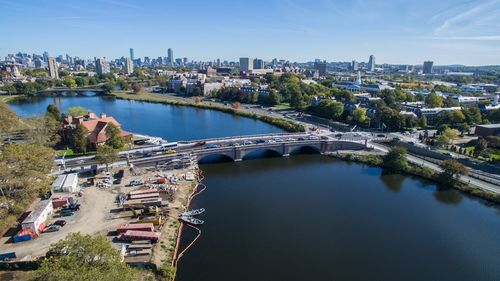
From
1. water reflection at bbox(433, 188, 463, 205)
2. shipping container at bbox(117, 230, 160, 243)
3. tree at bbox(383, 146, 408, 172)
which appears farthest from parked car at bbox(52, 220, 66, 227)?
tree at bbox(383, 146, 408, 172)

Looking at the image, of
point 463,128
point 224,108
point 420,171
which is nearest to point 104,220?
point 420,171

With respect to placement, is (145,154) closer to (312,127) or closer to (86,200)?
(86,200)

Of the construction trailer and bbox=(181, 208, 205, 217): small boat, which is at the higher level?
the construction trailer

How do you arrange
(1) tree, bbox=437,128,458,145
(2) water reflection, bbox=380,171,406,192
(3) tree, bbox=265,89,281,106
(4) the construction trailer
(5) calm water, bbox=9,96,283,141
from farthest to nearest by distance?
(3) tree, bbox=265,89,281,106 < (5) calm water, bbox=9,96,283,141 < (1) tree, bbox=437,128,458,145 < (2) water reflection, bbox=380,171,406,192 < (4) the construction trailer

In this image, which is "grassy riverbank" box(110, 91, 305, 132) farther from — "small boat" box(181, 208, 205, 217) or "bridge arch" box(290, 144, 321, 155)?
"small boat" box(181, 208, 205, 217)

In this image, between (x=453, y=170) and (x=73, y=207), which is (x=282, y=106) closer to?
(x=453, y=170)

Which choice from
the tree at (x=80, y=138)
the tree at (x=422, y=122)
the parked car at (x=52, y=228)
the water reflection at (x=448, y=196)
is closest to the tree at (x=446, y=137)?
the tree at (x=422, y=122)

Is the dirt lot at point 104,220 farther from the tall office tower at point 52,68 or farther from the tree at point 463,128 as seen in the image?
the tall office tower at point 52,68
